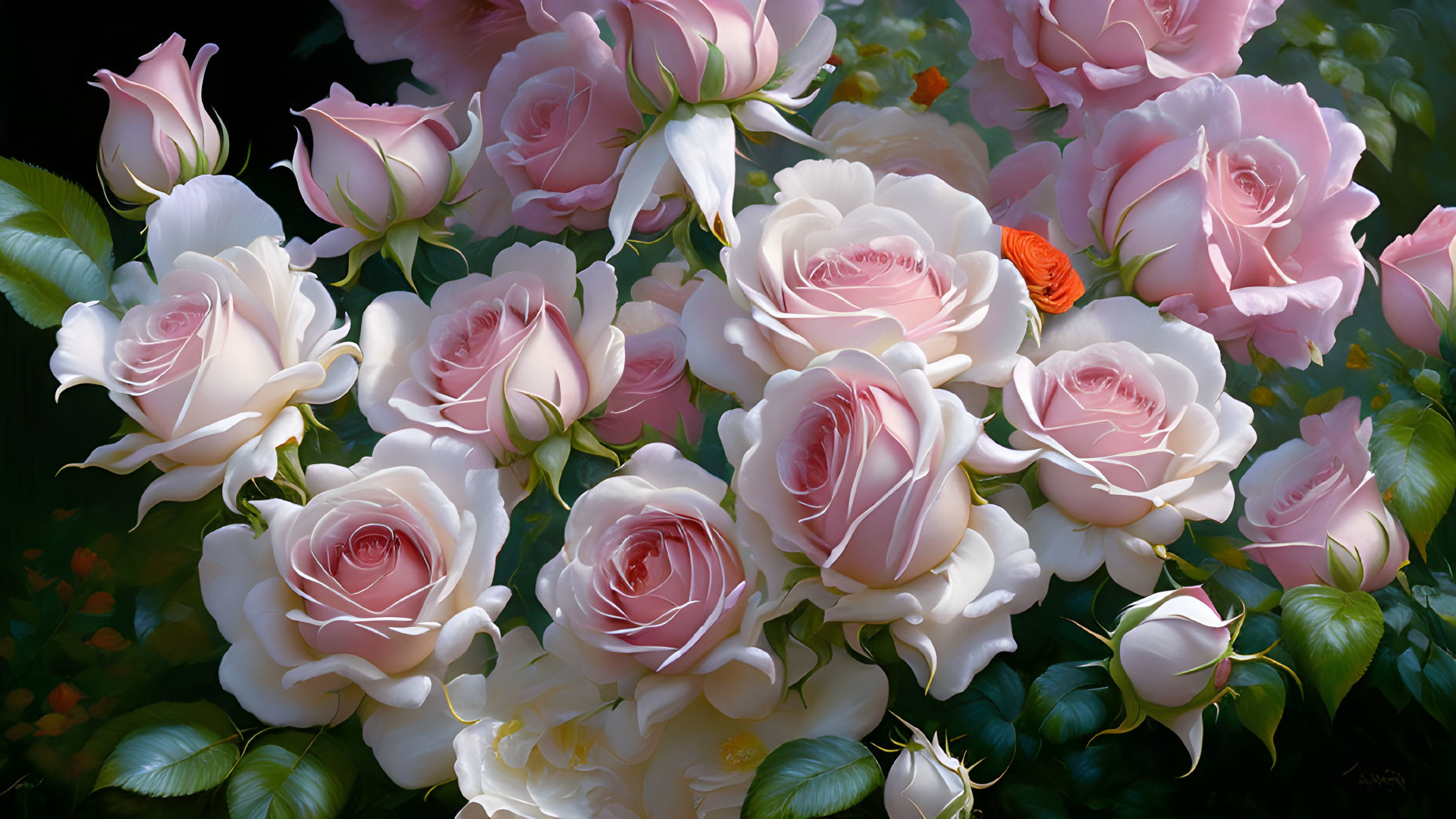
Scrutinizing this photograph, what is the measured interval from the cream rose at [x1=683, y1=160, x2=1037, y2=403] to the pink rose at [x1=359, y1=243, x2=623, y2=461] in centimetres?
6

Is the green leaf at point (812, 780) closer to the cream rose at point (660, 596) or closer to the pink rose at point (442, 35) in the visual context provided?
the cream rose at point (660, 596)

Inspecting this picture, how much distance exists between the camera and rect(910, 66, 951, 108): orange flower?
2.06 ft

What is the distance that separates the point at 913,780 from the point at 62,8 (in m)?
0.65

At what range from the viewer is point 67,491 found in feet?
2.04

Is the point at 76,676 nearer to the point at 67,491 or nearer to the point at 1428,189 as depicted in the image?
the point at 67,491

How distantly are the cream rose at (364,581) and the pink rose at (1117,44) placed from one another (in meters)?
0.36

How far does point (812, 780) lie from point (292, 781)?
244 millimetres

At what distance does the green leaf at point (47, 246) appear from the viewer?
22.5 inches

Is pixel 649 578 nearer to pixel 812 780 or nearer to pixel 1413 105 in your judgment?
pixel 812 780

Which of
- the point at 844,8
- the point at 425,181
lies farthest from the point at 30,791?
the point at 844,8

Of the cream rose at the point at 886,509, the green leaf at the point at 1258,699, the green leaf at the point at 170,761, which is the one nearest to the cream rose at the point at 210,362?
the green leaf at the point at 170,761

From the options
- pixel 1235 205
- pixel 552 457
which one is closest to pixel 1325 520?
pixel 1235 205

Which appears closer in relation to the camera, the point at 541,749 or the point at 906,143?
the point at 541,749

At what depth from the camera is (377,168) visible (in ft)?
1.83
